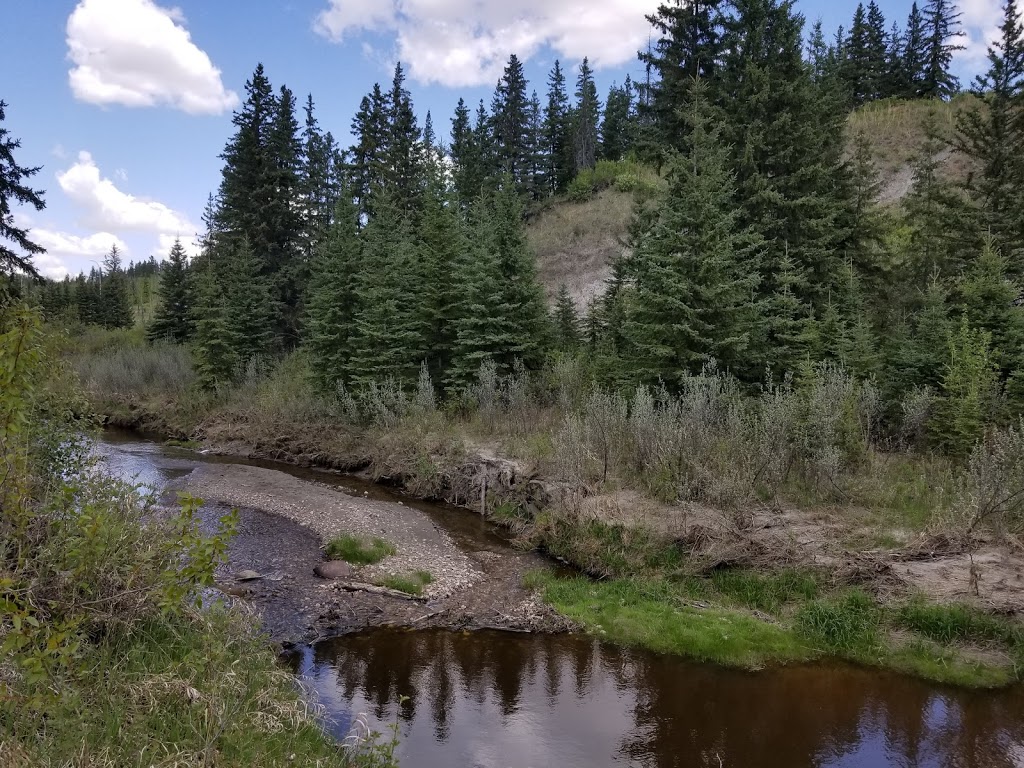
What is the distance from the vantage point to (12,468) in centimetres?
406

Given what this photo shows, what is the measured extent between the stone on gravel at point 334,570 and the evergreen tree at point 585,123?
42.8m

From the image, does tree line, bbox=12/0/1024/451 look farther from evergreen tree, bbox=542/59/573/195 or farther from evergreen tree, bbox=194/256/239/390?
evergreen tree, bbox=542/59/573/195

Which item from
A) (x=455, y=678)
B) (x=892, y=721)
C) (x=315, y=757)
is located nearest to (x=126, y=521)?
(x=315, y=757)

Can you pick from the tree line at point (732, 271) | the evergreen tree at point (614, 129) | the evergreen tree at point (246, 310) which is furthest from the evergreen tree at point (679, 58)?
the evergreen tree at point (614, 129)

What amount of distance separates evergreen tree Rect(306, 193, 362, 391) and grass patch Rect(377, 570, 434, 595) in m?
12.7

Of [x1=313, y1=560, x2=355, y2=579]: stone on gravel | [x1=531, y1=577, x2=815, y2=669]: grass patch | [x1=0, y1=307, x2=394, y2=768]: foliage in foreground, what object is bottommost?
[x1=531, y1=577, x2=815, y2=669]: grass patch

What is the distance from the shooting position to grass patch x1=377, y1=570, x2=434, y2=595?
10.3 metres

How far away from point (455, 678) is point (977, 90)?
24.0 meters

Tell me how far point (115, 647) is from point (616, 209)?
121 ft

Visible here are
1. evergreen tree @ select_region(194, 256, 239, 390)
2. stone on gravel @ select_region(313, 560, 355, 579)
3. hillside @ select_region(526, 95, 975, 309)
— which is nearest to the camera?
stone on gravel @ select_region(313, 560, 355, 579)

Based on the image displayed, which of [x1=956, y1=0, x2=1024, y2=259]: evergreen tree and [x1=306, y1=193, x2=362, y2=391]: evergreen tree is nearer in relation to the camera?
[x1=956, y1=0, x2=1024, y2=259]: evergreen tree

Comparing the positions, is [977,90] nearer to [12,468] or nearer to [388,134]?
[12,468]

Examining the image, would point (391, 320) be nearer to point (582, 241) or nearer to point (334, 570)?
point (334, 570)

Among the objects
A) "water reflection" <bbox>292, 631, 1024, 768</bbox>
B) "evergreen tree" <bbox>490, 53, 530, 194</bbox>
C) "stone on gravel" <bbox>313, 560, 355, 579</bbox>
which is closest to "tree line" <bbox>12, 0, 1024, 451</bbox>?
"water reflection" <bbox>292, 631, 1024, 768</bbox>
